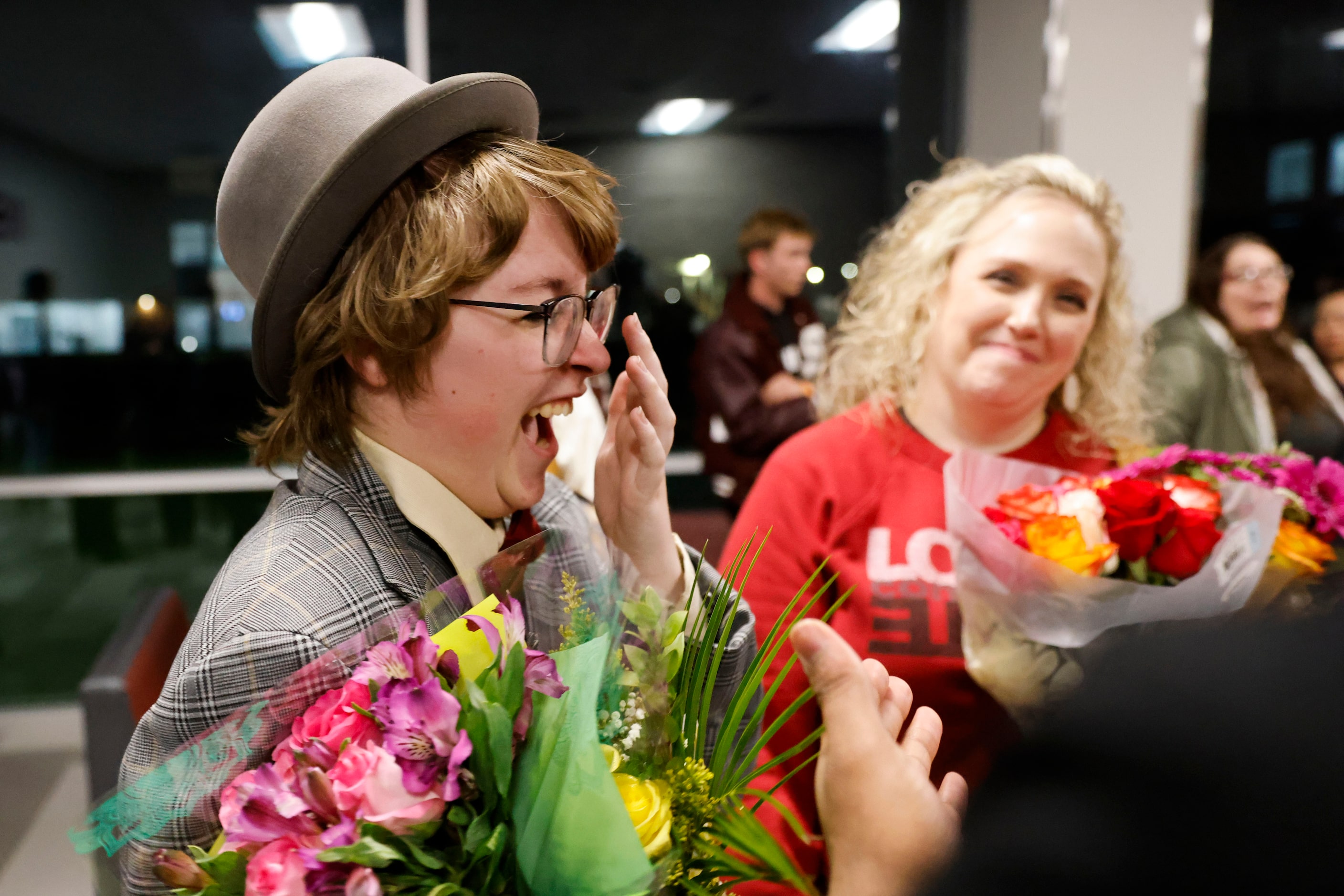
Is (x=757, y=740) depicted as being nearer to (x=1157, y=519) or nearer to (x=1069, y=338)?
(x=1157, y=519)

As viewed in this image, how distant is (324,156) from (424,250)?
14 cm

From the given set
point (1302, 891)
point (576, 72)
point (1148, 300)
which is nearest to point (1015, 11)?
point (1148, 300)

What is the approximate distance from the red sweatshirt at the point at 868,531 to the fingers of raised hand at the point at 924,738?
584 millimetres

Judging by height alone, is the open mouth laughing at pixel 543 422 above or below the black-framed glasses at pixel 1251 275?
below

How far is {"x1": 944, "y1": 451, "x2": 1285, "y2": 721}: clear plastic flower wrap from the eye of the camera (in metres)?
1.09

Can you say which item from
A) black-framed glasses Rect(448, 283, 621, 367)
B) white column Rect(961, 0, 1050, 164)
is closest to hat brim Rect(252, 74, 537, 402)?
black-framed glasses Rect(448, 283, 621, 367)

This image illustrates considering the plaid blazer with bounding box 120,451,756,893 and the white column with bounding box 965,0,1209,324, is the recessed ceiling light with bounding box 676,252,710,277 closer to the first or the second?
the white column with bounding box 965,0,1209,324

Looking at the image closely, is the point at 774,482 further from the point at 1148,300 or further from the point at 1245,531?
the point at 1148,300

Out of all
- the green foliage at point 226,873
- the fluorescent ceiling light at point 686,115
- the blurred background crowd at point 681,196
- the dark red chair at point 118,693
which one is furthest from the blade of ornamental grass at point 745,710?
the fluorescent ceiling light at point 686,115

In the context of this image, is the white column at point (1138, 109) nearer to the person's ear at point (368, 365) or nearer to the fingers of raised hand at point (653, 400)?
the fingers of raised hand at point (653, 400)

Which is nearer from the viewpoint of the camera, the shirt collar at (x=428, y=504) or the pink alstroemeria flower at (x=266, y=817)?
the pink alstroemeria flower at (x=266, y=817)

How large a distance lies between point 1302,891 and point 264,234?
3.40 feet

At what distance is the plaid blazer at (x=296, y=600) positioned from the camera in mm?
819

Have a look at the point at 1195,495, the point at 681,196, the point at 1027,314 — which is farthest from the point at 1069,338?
the point at 681,196
